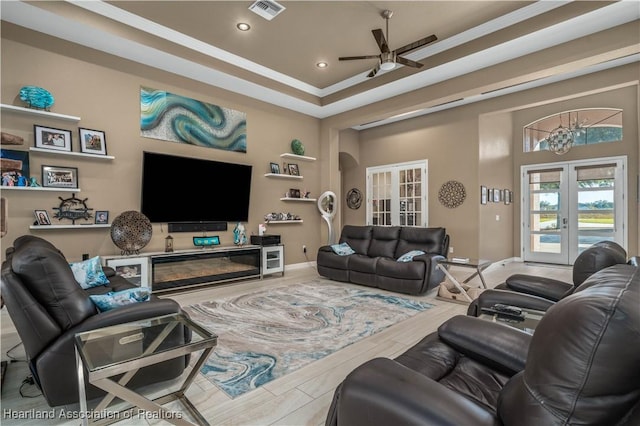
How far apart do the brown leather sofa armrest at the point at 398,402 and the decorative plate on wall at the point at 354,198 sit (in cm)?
733

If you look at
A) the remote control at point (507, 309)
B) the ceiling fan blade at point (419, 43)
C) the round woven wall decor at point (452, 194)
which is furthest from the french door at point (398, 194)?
the remote control at point (507, 309)

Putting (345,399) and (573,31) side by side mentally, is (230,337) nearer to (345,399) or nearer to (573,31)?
(345,399)

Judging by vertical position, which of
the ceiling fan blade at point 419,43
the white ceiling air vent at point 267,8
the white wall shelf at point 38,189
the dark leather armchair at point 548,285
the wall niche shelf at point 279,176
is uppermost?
the white ceiling air vent at point 267,8

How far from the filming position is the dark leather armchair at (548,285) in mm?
1996

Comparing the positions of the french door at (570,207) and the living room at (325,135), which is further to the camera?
the french door at (570,207)

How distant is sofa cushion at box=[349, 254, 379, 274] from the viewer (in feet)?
15.8

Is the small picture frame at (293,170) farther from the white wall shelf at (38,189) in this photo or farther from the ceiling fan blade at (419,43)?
the white wall shelf at (38,189)

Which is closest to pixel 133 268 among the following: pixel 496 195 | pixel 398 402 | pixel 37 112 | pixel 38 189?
pixel 38 189

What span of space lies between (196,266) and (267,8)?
3473 mm

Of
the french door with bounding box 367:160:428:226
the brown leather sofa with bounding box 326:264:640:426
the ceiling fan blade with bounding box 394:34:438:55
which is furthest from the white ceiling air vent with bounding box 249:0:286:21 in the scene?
the french door with bounding box 367:160:428:226

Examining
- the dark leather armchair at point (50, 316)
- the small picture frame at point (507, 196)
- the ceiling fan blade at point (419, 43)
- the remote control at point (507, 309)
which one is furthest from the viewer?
the small picture frame at point (507, 196)

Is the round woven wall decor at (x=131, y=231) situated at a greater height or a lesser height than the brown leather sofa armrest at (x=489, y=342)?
greater

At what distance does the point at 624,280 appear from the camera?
95 centimetres

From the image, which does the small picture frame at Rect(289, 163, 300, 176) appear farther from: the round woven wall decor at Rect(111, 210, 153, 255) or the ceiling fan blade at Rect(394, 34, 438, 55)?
the ceiling fan blade at Rect(394, 34, 438, 55)
